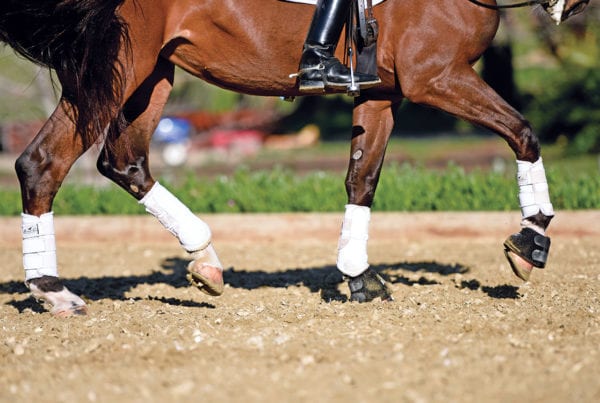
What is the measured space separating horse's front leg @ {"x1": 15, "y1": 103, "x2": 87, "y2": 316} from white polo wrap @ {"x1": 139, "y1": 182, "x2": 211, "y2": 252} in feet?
1.71

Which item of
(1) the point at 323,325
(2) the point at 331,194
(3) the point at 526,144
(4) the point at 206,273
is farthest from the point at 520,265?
(2) the point at 331,194

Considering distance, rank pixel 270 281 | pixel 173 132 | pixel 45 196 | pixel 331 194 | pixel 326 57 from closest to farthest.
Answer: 1. pixel 326 57
2. pixel 45 196
3. pixel 270 281
4. pixel 331 194
5. pixel 173 132

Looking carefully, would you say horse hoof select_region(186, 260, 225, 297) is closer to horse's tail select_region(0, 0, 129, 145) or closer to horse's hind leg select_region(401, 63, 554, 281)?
horse's tail select_region(0, 0, 129, 145)

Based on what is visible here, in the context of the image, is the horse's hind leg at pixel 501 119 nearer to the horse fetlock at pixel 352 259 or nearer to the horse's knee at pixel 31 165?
the horse fetlock at pixel 352 259

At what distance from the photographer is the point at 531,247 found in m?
4.69

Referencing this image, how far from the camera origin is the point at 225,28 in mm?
4773

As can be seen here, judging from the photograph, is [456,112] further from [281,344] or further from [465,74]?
[281,344]

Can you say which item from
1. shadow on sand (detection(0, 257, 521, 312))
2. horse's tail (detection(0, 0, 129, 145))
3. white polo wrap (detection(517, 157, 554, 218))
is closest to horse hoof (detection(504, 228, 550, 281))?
white polo wrap (detection(517, 157, 554, 218))

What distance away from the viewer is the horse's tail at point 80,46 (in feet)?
15.0

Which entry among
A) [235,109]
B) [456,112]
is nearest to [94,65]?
[456,112]

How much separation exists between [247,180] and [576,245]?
3.19 meters

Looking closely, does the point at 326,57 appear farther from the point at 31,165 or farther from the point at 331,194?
the point at 331,194

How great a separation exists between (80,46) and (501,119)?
2279 mm

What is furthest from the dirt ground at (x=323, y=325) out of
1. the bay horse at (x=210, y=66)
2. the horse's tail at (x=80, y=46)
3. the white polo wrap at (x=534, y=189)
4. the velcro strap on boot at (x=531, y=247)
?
the horse's tail at (x=80, y=46)
